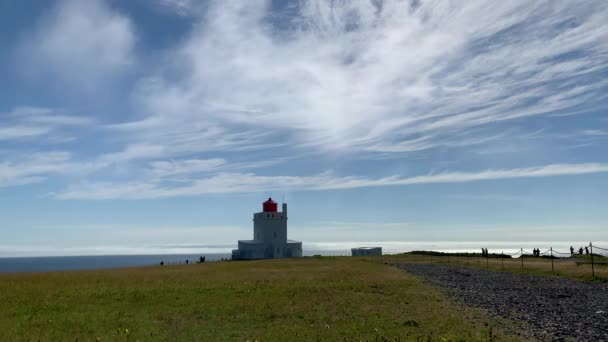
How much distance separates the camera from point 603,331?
50.3 ft

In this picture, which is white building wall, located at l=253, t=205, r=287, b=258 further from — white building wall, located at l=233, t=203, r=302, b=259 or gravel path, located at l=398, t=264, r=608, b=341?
gravel path, located at l=398, t=264, r=608, b=341

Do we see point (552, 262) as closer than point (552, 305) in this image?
No

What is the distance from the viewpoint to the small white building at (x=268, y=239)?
105375 millimetres

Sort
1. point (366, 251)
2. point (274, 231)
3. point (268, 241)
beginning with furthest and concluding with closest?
point (366, 251) → point (274, 231) → point (268, 241)

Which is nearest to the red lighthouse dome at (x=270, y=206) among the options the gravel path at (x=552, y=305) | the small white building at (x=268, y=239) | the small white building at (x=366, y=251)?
the small white building at (x=268, y=239)

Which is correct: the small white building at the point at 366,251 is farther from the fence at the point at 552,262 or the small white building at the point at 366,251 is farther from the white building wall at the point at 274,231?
the fence at the point at 552,262

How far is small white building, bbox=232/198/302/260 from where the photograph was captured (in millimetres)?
105375

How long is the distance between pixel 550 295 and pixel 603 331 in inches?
488

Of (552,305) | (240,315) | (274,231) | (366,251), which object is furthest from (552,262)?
(366,251)

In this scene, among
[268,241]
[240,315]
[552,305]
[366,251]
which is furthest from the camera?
[366,251]

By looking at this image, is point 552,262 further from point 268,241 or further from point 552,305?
point 268,241

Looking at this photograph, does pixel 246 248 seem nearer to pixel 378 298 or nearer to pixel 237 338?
pixel 378 298

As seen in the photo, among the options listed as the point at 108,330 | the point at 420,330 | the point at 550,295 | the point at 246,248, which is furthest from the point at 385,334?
the point at 246,248

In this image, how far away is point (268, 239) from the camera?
107 metres
